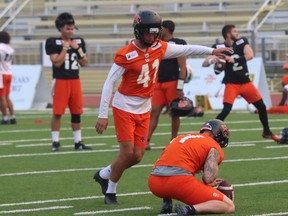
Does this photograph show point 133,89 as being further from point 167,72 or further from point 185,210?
point 167,72

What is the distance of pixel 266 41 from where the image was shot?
2292 cm

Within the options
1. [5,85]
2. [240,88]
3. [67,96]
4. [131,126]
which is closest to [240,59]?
[240,88]

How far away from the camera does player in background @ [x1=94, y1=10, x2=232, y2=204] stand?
298 inches

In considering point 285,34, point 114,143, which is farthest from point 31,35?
point 114,143

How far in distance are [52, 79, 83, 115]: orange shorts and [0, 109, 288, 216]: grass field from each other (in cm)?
59

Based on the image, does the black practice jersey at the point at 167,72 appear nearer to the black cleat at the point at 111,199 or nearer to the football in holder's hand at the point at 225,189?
the black cleat at the point at 111,199

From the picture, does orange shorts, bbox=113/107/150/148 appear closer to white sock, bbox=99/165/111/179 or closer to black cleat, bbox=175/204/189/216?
white sock, bbox=99/165/111/179

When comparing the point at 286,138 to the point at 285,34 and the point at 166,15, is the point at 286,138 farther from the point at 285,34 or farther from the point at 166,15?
the point at 166,15

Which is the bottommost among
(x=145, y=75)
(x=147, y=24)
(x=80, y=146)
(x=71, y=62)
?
(x=80, y=146)

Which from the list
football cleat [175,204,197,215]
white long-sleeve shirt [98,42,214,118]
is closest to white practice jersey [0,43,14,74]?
white long-sleeve shirt [98,42,214,118]

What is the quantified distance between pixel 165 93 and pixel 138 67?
445cm

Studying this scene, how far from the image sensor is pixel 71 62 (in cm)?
1209

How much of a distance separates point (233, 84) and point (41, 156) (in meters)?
2.99

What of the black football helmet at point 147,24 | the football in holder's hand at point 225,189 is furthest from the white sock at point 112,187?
the black football helmet at point 147,24
